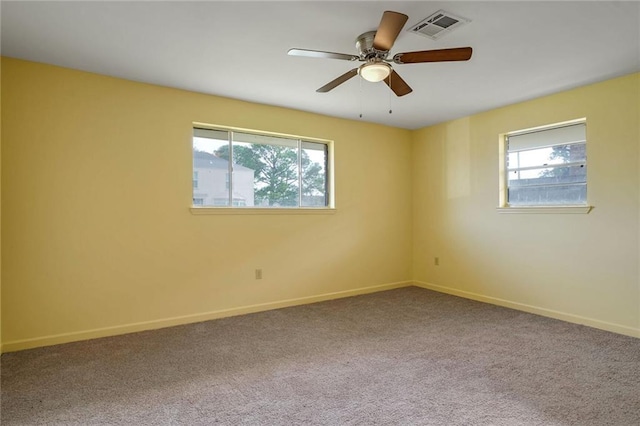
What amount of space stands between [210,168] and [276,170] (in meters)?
0.81

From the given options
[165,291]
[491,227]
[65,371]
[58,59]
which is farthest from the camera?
[491,227]

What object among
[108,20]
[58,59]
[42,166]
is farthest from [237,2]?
[42,166]

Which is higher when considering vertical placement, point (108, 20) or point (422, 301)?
point (108, 20)

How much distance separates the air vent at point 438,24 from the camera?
221 centimetres

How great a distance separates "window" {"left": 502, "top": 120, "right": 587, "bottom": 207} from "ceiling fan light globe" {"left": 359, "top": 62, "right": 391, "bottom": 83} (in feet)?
8.32

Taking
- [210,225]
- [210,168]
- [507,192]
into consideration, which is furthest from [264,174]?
[507,192]

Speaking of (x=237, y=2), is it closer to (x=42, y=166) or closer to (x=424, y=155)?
(x=42, y=166)

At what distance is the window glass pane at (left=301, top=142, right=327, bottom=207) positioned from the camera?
443 cm

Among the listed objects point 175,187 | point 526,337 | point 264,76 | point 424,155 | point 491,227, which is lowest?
point 526,337

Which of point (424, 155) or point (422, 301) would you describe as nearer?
point (422, 301)

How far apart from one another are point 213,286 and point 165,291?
18.8 inches

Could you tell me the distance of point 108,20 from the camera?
2.27m

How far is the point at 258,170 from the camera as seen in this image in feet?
13.4

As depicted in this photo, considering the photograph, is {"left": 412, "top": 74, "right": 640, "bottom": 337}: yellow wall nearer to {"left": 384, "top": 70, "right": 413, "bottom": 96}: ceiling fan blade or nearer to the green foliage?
the green foliage
